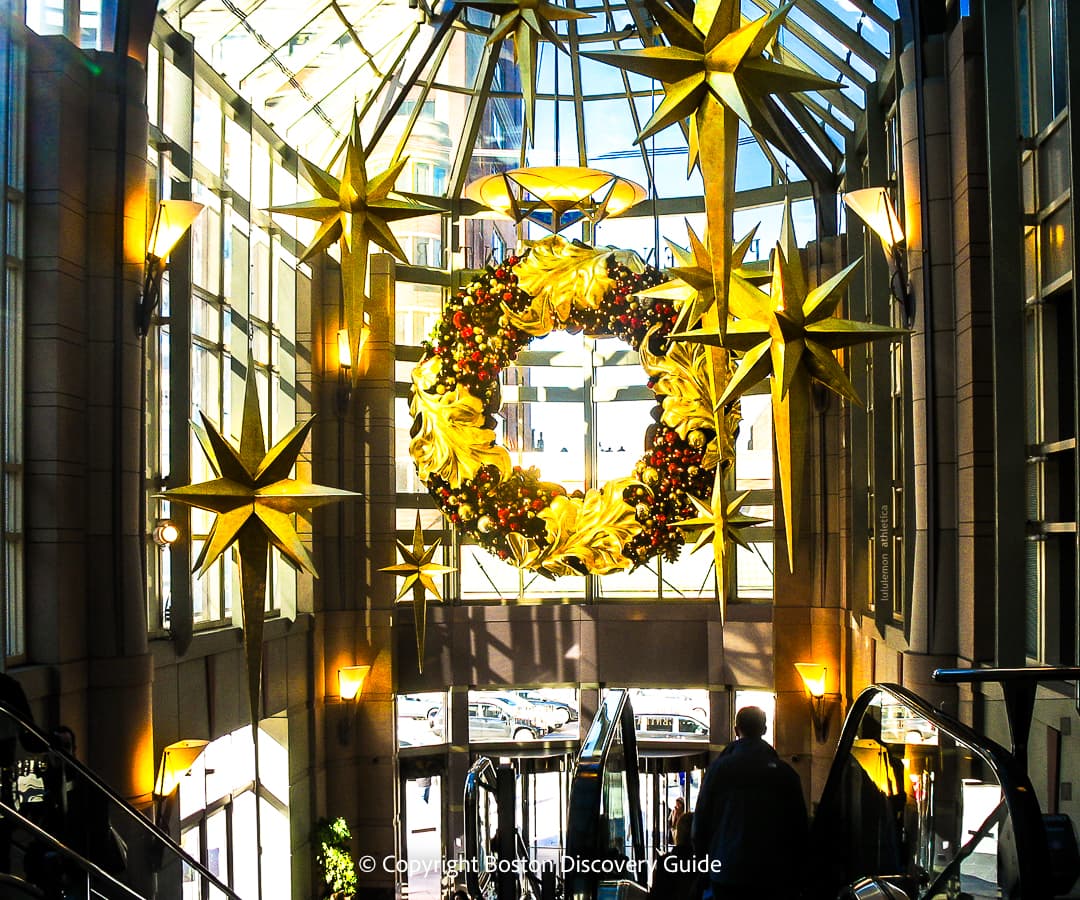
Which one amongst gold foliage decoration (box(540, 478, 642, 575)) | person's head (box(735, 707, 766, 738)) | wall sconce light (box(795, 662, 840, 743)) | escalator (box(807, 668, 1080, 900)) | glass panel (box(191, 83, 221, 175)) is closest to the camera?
escalator (box(807, 668, 1080, 900))

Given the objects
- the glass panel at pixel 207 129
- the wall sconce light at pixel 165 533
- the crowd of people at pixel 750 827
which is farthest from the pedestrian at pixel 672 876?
the glass panel at pixel 207 129

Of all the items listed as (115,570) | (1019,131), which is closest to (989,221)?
(1019,131)

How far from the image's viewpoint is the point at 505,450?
11.8 metres

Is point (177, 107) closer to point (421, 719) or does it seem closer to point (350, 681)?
point (350, 681)

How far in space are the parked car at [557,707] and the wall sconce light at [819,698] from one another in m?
3.73

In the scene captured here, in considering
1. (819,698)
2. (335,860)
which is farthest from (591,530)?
(335,860)

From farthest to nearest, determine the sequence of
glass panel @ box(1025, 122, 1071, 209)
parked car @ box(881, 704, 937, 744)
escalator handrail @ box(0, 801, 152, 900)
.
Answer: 1. glass panel @ box(1025, 122, 1071, 209)
2. escalator handrail @ box(0, 801, 152, 900)
3. parked car @ box(881, 704, 937, 744)

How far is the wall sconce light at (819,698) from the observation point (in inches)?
523

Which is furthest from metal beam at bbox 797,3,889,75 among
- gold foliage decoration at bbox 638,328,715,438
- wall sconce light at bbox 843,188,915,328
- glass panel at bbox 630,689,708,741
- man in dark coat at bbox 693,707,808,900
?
man in dark coat at bbox 693,707,808,900

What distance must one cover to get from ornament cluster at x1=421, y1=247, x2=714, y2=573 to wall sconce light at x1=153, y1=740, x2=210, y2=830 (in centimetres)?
370

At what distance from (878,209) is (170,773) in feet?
24.0

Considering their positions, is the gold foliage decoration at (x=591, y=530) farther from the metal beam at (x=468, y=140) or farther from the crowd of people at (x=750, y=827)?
the crowd of people at (x=750, y=827)

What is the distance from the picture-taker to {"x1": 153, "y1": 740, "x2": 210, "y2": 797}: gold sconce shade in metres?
9.48

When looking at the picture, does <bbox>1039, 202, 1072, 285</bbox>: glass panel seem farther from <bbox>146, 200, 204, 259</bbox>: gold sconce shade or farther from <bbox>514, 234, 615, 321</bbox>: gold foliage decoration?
<bbox>146, 200, 204, 259</bbox>: gold sconce shade
